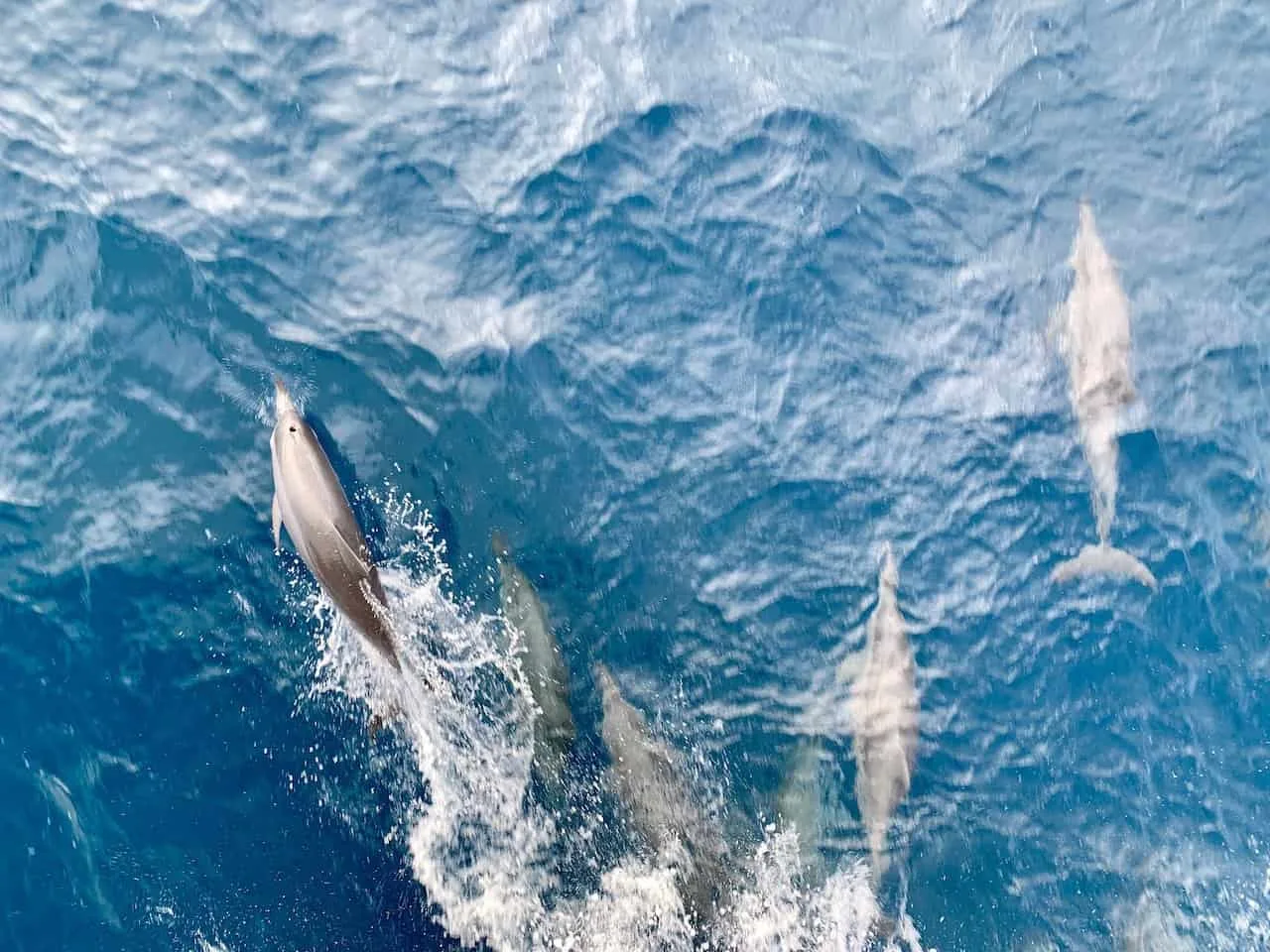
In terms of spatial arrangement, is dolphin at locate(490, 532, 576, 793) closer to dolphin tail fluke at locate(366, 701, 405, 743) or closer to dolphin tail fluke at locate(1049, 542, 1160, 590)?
dolphin tail fluke at locate(366, 701, 405, 743)

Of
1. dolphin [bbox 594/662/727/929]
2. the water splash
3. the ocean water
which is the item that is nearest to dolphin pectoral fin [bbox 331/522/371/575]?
the water splash

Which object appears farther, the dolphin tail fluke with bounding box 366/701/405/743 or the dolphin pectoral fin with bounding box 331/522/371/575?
the dolphin tail fluke with bounding box 366/701/405/743

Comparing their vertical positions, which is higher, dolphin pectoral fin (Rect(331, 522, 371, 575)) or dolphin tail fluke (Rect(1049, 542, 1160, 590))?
dolphin pectoral fin (Rect(331, 522, 371, 575))

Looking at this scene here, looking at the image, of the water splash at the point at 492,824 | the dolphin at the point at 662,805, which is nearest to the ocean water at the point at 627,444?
the water splash at the point at 492,824

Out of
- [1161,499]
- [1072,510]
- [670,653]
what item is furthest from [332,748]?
[1161,499]

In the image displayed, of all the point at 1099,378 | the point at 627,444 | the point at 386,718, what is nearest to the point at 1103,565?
the point at 1099,378

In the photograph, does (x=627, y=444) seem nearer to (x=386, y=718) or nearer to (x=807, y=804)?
(x=386, y=718)

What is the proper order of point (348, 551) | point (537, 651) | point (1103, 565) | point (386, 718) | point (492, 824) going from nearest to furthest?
point (348, 551) < point (386, 718) < point (537, 651) < point (1103, 565) < point (492, 824)

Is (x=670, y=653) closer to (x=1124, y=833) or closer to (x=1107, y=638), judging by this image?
(x=1107, y=638)
